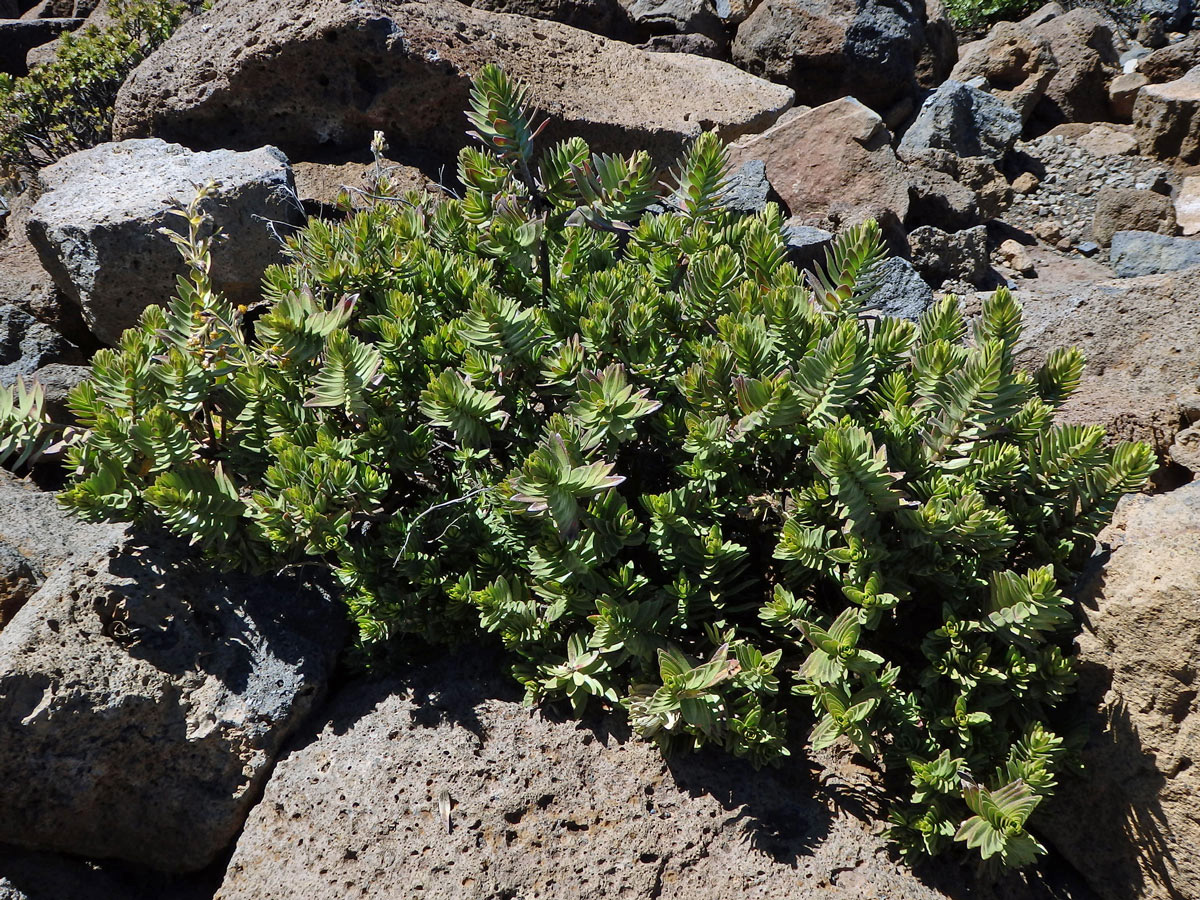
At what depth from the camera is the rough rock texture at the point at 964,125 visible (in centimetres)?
561

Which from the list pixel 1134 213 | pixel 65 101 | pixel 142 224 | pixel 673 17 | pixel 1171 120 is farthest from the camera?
pixel 673 17

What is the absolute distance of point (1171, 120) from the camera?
5797 mm

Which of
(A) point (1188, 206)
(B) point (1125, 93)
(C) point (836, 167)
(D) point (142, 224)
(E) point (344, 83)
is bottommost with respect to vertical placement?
(A) point (1188, 206)

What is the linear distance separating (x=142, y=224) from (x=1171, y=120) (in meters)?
5.51

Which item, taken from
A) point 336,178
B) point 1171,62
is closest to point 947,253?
point 336,178

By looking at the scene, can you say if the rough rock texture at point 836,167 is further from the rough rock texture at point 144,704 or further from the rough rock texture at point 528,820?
the rough rock texture at point 144,704

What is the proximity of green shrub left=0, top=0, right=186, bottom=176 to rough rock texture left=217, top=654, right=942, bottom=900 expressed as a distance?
4.61 metres

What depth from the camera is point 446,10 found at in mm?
4793

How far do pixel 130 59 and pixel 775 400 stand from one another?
513 cm

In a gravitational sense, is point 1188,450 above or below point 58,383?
above

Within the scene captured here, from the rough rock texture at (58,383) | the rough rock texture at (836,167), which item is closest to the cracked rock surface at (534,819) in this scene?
the rough rock texture at (58,383)

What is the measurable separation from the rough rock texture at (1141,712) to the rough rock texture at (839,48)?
4444mm

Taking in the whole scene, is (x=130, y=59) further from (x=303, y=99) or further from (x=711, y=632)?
(x=711, y=632)

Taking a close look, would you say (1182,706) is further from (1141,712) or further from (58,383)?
(58,383)
